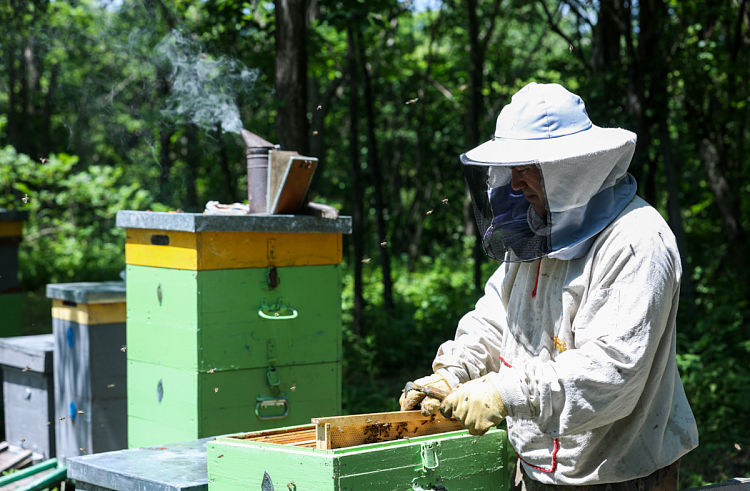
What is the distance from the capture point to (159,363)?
262 centimetres

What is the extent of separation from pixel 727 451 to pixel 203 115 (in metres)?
3.99

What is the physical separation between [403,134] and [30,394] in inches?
367

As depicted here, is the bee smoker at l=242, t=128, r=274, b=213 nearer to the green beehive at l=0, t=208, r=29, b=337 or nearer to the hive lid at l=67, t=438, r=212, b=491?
the hive lid at l=67, t=438, r=212, b=491

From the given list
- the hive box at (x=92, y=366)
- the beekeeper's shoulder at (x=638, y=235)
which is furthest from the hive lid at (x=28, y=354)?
the beekeeper's shoulder at (x=638, y=235)

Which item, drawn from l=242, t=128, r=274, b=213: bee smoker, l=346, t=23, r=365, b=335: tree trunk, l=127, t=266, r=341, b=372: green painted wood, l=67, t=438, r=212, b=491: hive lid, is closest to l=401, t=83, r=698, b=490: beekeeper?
l=67, t=438, r=212, b=491: hive lid

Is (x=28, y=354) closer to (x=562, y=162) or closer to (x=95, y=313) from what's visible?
(x=95, y=313)

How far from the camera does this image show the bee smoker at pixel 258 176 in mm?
2875

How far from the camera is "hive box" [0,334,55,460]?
3.56m

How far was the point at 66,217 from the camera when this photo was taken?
12.3 meters

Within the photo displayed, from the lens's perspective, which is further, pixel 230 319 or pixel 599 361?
pixel 230 319

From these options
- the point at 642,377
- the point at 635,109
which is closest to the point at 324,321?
the point at 642,377

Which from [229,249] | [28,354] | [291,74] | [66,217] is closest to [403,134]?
[66,217]

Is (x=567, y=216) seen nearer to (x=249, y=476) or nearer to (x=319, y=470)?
(x=319, y=470)

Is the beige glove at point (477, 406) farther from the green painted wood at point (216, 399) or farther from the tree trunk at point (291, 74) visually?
the tree trunk at point (291, 74)
